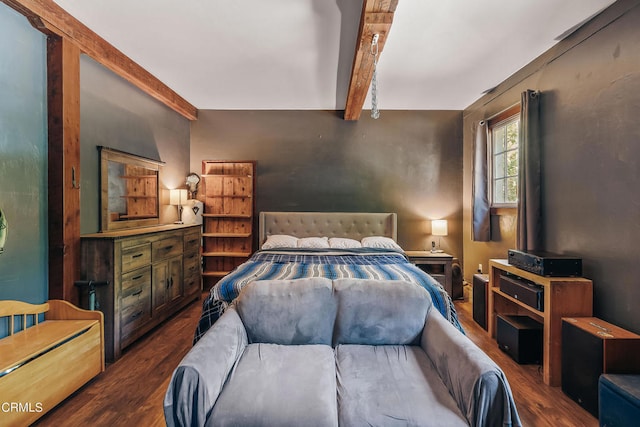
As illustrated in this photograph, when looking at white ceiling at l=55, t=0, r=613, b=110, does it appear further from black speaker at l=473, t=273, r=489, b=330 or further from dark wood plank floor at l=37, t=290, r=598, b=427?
dark wood plank floor at l=37, t=290, r=598, b=427

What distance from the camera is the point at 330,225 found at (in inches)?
171

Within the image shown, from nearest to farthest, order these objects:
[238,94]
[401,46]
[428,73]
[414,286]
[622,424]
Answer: [622,424] → [414,286] → [401,46] → [428,73] → [238,94]

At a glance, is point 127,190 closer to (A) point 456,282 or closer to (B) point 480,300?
(B) point 480,300

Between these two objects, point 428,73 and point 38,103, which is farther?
point 428,73

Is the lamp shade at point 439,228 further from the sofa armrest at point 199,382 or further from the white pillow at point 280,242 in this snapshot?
Answer: the sofa armrest at point 199,382

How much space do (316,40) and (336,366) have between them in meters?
2.54

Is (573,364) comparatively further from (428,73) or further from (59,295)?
(59,295)

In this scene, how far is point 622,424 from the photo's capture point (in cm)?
146

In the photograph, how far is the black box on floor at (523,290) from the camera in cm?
223

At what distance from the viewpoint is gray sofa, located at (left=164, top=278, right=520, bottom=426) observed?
1203 mm

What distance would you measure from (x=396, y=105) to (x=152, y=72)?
10.3ft

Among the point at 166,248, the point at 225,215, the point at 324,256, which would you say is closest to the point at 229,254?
the point at 225,215

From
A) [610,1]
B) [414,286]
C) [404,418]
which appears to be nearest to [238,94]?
[414,286]

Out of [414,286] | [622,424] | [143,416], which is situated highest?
[414,286]
